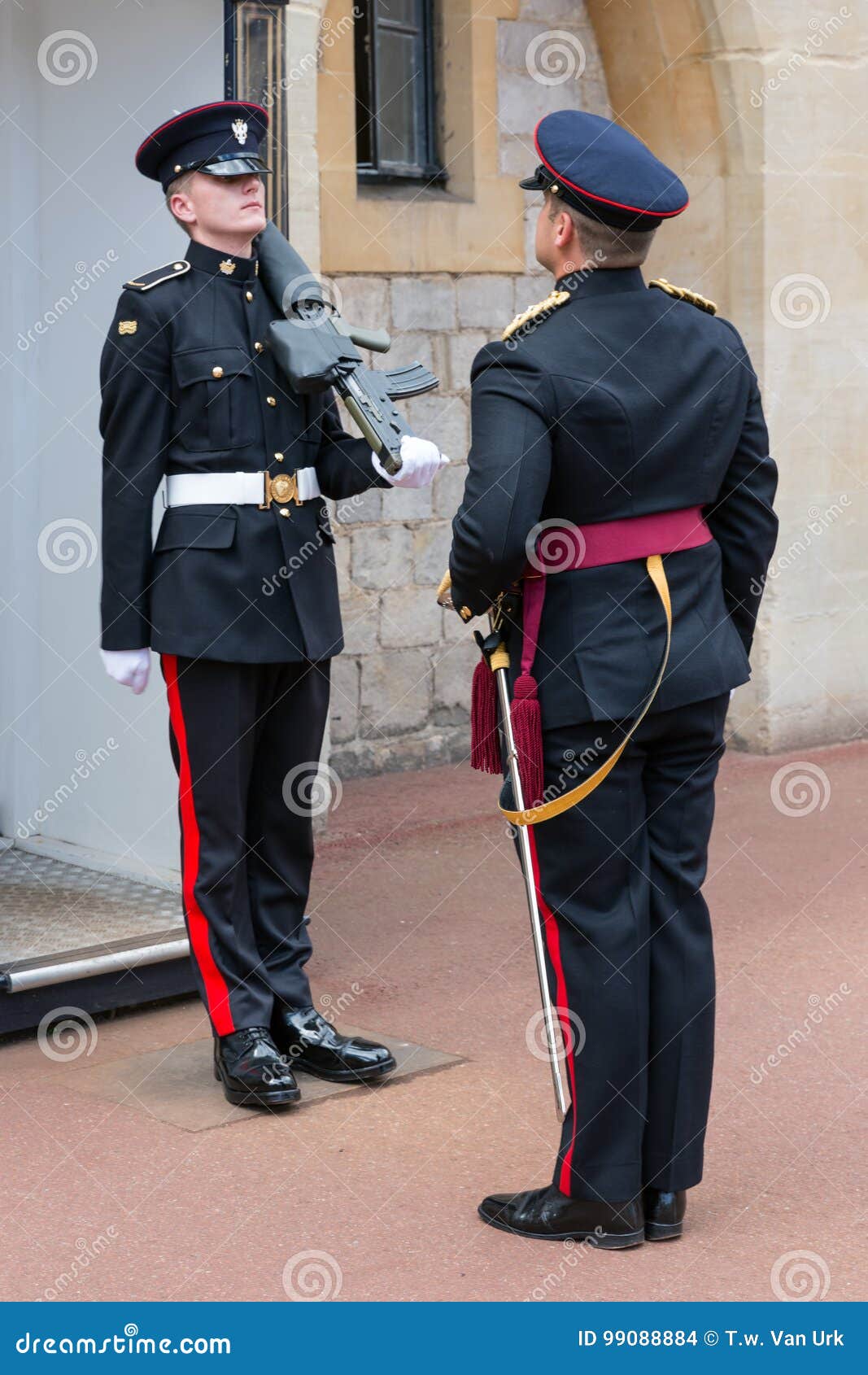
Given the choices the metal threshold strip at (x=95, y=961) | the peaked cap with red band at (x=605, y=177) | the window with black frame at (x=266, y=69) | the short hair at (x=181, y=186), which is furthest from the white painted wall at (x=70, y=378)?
the peaked cap with red band at (x=605, y=177)

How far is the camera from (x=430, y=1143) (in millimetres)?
3891

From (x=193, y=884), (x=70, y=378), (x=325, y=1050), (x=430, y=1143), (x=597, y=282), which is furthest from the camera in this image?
(x=70, y=378)

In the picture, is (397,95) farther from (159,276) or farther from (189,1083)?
(189,1083)

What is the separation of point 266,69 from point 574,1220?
8.95 ft

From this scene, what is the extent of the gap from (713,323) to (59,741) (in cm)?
277

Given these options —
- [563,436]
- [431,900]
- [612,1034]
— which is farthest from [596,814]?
[431,900]

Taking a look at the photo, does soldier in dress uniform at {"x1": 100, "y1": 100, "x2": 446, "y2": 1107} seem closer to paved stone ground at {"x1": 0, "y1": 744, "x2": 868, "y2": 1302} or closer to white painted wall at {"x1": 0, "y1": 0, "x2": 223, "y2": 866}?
paved stone ground at {"x1": 0, "y1": 744, "x2": 868, "y2": 1302}

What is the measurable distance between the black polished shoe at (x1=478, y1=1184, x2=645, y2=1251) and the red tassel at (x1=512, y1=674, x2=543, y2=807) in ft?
2.34

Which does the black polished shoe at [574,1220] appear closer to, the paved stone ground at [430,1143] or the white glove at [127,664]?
the paved stone ground at [430,1143]

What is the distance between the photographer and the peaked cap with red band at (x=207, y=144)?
13.0 ft

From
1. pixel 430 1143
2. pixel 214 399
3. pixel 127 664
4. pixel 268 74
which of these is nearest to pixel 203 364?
pixel 214 399

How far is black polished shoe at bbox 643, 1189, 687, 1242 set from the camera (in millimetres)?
3396

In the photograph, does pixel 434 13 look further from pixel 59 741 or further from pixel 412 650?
pixel 59 741

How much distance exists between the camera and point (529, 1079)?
13.9 ft
